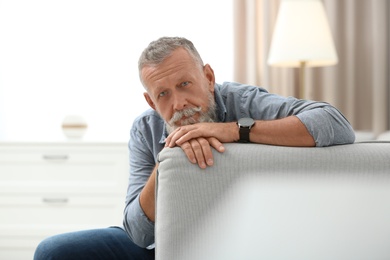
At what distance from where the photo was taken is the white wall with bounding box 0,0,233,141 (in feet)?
13.3

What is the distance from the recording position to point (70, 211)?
3.47 m

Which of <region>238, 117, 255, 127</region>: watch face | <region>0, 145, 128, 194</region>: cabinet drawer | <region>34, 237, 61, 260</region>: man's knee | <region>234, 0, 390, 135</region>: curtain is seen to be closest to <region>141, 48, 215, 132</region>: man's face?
<region>238, 117, 255, 127</region>: watch face

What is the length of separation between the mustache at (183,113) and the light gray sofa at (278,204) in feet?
1.39

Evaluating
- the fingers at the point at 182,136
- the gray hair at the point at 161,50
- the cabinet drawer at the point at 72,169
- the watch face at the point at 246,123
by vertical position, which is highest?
the gray hair at the point at 161,50

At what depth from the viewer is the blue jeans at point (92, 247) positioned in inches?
65.7

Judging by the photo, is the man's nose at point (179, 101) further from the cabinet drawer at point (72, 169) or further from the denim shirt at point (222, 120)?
the cabinet drawer at point (72, 169)

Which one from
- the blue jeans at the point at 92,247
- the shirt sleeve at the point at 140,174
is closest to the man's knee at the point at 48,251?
the blue jeans at the point at 92,247

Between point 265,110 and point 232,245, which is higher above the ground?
point 265,110

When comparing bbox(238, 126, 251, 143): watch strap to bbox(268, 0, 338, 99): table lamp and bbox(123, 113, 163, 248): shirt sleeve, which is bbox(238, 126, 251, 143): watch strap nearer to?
bbox(123, 113, 163, 248): shirt sleeve

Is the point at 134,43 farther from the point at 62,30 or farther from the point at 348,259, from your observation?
the point at 348,259

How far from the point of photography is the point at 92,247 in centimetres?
173

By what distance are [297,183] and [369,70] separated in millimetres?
2880

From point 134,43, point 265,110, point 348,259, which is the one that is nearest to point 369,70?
point 134,43

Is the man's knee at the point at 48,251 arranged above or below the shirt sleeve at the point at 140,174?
below
